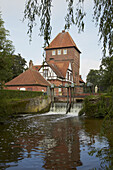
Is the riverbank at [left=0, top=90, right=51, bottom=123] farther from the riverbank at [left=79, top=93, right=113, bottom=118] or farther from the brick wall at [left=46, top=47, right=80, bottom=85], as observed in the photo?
the brick wall at [left=46, top=47, right=80, bottom=85]

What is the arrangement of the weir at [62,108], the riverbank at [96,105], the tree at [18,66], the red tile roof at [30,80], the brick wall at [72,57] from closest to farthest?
the riverbank at [96,105] → the weir at [62,108] → the red tile roof at [30,80] → the brick wall at [72,57] → the tree at [18,66]

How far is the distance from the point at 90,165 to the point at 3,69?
16.9 metres

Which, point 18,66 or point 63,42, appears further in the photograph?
point 18,66

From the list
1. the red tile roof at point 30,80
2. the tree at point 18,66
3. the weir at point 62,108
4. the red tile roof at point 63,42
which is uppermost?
the red tile roof at point 63,42

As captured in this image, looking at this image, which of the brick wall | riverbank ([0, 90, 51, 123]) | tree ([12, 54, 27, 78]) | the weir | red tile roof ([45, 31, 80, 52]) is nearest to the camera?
riverbank ([0, 90, 51, 123])

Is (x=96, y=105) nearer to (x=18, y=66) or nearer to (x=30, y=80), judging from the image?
(x=30, y=80)

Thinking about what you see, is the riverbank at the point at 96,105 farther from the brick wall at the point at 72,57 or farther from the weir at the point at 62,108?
the brick wall at the point at 72,57

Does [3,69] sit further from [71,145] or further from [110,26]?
[110,26]

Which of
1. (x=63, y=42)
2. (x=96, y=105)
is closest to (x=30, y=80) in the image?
(x=63, y=42)

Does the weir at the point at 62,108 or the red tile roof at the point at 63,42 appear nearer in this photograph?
the weir at the point at 62,108

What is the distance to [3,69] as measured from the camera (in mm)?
19016

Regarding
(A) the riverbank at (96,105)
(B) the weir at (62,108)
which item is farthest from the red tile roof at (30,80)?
(A) the riverbank at (96,105)

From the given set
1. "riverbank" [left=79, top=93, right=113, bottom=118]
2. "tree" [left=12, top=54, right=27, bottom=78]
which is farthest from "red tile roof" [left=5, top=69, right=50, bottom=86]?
"riverbank" [left=79, top=93, right=113, bottom=118]

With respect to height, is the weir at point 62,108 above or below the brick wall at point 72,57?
below
